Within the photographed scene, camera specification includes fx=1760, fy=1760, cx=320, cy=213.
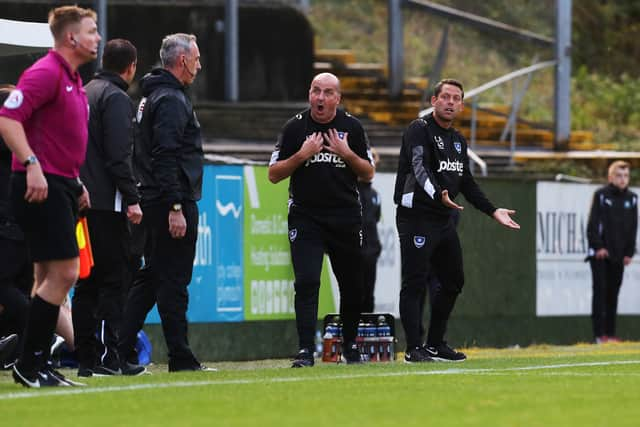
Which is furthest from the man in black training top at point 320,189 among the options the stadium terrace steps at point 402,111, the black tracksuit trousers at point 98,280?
the stadium terrace steps at point 402,111

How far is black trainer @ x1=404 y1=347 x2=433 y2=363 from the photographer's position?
43.5 ft

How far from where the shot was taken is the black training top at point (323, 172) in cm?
1256

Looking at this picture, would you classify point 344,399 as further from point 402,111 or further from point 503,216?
point 402,111

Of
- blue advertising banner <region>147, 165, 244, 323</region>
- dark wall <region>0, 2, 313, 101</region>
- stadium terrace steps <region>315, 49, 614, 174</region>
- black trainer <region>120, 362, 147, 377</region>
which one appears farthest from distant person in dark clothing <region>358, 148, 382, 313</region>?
stadium terrace steps <region>315, 49, 614, 174</region>

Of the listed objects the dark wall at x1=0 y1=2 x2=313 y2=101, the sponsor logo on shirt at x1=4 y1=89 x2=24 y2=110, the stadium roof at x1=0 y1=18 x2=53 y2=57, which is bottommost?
the sponsor logo on shirt at x1=4 y1=89 x2=24 y2=110

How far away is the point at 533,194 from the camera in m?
20.4

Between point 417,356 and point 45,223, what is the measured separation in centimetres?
423

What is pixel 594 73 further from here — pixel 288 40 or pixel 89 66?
pixel 89 66

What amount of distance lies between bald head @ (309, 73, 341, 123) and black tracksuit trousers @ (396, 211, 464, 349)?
1208 mm

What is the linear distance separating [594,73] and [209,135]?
62.8ft

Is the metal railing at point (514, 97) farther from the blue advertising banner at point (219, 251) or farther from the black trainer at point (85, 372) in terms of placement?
the black trainer at point (85, 372)

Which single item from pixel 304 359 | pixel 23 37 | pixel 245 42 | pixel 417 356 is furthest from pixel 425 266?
pixel 245 42

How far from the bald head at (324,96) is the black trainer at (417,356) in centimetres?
196

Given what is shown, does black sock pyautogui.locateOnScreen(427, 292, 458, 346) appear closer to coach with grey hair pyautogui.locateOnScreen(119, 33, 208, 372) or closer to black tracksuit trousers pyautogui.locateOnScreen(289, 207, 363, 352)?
black tracksuit trousers pyautogui.locateOnScreen(289, 207, 363, 352)
